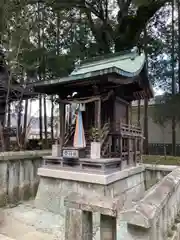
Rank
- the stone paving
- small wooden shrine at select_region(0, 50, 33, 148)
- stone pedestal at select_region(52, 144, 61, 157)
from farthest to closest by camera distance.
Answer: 1. small wooden shrine at select_region(0, 50, 33, 148)
2. stone pedestal at select_region(52, 144, 61, 157)
3. the stone paving

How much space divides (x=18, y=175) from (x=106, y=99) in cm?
309

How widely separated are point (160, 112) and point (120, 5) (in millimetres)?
5607

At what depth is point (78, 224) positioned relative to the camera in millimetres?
1787

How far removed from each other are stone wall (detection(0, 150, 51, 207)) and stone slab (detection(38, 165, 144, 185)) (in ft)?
2.23

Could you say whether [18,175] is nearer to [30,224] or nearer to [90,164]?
[30,224]

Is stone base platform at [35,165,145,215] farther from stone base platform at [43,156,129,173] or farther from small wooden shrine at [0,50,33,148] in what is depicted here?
small wooden shrine at [0,50,33,148]

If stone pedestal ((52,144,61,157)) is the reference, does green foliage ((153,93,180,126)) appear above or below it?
above

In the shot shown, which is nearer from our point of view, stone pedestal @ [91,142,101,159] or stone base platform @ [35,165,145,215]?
stone base platform @ [35,165,145,215]

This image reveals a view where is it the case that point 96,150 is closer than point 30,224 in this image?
No

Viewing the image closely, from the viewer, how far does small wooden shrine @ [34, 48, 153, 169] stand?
195 inches

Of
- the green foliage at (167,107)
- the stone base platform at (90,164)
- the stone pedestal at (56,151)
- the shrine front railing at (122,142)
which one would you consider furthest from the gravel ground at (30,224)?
the green foliage at (167,107)

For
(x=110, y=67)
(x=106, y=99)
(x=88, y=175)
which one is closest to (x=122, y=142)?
(x=106, y=99)

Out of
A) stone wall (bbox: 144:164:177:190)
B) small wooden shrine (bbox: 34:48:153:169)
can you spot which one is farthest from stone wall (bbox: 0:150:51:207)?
stone wall (bbox: 144:164:177:190)

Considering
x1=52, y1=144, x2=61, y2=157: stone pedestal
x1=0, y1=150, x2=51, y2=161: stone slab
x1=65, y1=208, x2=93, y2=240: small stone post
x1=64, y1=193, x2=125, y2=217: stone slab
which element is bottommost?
x1=65, y1=208, x2=93, y2=240: small stone post
